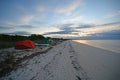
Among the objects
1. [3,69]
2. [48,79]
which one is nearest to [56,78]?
[48,79]

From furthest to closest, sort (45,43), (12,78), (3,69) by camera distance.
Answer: (45,43), (3,69), (12,78)

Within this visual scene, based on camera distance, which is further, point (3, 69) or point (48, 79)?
point (3, 69)

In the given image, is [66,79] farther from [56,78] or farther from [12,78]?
[12,78]

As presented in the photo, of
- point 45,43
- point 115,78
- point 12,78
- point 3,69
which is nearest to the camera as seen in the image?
point 115,78

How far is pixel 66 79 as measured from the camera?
4.53 m

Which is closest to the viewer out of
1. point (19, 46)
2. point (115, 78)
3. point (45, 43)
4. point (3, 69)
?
point (115, 78)

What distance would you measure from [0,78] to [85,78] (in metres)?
4.06

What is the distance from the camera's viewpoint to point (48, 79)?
15.0ft

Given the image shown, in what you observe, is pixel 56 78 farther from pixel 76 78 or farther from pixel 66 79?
pixel 76 78

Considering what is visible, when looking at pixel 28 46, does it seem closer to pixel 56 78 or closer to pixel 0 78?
pixel 0 78

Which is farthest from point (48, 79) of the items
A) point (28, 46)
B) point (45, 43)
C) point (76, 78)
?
point (45, 43)

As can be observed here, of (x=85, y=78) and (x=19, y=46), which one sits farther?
(x=19, y=46)

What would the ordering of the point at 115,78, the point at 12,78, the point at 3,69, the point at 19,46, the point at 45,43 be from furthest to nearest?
the point at 45,43, the point at 19,46, the point at 3,69, the point at 12,78, the point at 115,78

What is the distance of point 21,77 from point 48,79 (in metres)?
1.36
